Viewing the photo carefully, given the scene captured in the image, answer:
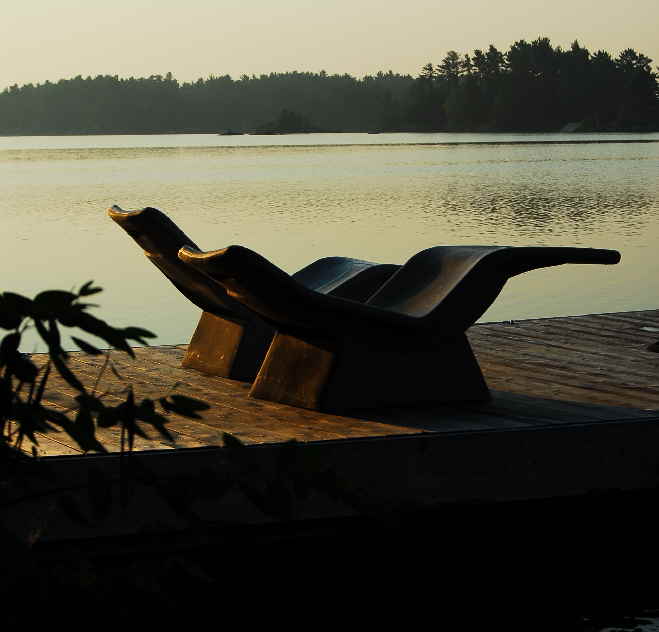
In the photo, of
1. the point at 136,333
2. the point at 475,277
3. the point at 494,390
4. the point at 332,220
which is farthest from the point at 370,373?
the point at 332,220

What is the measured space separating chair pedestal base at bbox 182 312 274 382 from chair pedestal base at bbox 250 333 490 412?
0.57 m

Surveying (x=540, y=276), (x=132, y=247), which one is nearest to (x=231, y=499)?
(x=540, y=276)

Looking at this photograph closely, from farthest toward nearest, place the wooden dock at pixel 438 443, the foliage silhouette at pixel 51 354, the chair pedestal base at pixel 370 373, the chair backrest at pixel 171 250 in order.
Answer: the chair backrest at pixel 171 250 → the chair pedestal base at pixel 370 373 → the wooden dock at pixel 438 443 → the foliage silhouette at pixel 51 354

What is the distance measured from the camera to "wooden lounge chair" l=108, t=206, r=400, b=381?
5820 millimetres

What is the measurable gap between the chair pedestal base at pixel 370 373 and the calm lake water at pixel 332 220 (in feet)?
4.20

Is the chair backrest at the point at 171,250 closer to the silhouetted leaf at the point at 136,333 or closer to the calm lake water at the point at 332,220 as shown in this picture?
the calm lake water at the point at 332,220

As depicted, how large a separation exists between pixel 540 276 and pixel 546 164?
38.6 metres

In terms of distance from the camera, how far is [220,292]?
5.84m

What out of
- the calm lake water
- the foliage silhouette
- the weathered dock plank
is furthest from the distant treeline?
the foliage silhouette

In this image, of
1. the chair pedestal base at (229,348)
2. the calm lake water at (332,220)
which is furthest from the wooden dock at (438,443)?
the calm lake water at (332,220)

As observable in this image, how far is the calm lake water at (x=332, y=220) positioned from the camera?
52.4 feet

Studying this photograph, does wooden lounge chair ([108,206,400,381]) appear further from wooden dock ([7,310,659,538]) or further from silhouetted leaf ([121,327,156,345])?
silhouetted leaf ([121,327,156,345])

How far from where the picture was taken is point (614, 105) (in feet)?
435

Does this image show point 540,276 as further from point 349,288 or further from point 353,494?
point 353,494
